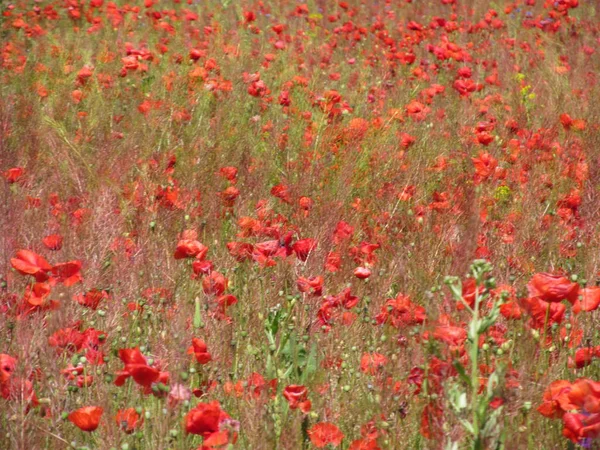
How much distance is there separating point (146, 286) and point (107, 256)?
13 centimetres

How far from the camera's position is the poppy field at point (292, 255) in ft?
5.14

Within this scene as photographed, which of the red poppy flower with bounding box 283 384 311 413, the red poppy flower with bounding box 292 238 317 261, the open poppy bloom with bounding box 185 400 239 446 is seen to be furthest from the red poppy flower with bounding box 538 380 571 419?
the red poppy flower with bounding box 292 238 317 261

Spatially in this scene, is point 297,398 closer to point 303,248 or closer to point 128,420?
point 128,420

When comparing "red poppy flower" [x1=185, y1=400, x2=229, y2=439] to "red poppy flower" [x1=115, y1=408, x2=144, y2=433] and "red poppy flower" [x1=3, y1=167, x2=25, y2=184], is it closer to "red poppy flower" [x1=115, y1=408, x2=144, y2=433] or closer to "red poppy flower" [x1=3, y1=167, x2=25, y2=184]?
"red poppy flower" [x1=115, y1=408, x2=144, y2=433]

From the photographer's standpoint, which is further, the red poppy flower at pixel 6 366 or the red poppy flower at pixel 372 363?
the red poppy flower at pixel 372 363

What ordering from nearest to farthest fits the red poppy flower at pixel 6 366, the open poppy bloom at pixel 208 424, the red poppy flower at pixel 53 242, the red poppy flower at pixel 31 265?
the open poppy bloom at pixel 208 424, the red poppy flower at pixel 6 366, the red poppy flower at pixel 31 265, the red poppy flower at pixel 53 242

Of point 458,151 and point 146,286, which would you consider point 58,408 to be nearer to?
point 146,286

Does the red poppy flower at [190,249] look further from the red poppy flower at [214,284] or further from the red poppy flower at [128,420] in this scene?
the red poppy flower at [128,420]

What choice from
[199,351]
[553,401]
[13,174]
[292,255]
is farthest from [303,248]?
[13,174]

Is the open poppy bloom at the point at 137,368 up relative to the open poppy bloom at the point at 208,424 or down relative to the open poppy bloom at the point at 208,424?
up

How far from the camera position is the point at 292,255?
2.26 m

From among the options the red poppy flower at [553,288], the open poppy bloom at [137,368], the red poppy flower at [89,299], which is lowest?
the red poppy flower at [89,299]

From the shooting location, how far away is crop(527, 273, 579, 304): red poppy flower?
1.63 metres

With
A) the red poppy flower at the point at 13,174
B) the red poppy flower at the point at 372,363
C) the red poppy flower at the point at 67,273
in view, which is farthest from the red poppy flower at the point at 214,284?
the red poppy flower at the point at 13,174
